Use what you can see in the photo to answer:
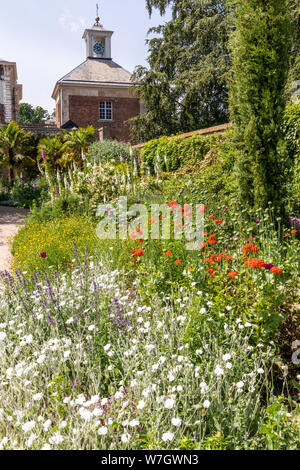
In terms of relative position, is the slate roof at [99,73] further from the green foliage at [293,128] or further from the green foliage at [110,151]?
the green foliage at [293,128]

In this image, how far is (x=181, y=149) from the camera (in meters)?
10.2

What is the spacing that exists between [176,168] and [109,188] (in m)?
2.42

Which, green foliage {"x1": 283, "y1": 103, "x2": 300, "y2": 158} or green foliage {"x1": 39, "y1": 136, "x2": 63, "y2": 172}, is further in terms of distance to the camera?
green foliage {"x1": 39, "y1": 136, "x2": 63, "y2": 172}

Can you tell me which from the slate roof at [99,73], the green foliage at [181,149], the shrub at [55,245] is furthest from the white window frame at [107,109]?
the shrub at [55,245]

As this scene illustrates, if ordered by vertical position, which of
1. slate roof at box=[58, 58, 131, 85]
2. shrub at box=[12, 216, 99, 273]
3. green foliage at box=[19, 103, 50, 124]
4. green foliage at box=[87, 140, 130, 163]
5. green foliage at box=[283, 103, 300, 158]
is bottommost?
shrub at box=[12, 216, 99, 273]

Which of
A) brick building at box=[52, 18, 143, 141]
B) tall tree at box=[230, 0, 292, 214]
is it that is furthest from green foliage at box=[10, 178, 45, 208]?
tall tree at box=[230, 0, 292, 214]

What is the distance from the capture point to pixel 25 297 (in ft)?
11.9

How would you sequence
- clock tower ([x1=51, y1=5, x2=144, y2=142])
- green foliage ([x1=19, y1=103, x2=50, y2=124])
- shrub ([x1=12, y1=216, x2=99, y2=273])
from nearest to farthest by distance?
1. shrub ([x1=12, y1=216, x2=99, y2=273])
2. clock tower ([x1=51, y1=5, x2=144, y2=142])
3. green foliage ([x1=19, y1=103, x2=50, y2=124])

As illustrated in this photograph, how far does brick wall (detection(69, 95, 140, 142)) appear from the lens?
25.7 m

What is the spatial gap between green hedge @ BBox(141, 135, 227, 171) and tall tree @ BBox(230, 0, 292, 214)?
349 centimetres

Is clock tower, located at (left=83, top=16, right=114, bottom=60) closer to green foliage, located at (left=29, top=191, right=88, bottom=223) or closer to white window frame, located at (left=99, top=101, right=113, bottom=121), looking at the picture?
white window frame, located at (left=99, top=101, right=113, bottom=121)

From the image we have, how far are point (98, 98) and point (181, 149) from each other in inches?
700

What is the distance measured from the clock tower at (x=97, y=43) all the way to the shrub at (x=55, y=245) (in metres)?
24.6

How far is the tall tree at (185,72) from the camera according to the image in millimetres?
19000
